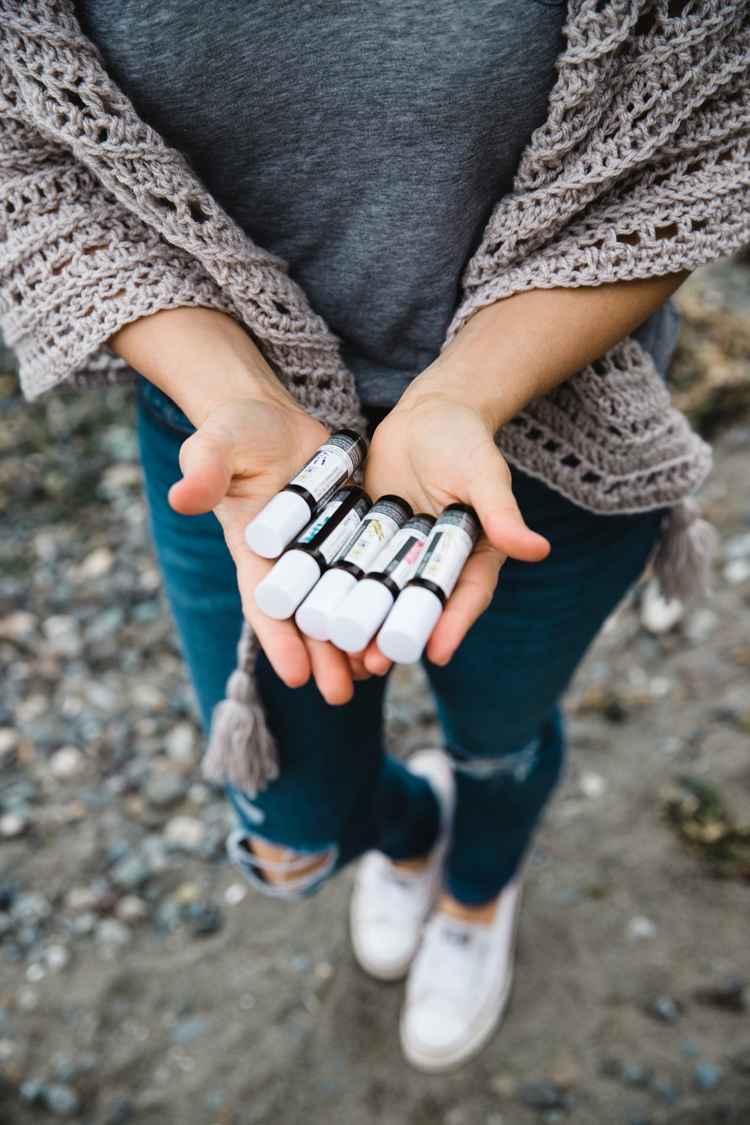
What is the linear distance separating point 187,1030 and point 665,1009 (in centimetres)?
110

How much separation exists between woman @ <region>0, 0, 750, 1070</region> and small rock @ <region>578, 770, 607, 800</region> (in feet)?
3.81

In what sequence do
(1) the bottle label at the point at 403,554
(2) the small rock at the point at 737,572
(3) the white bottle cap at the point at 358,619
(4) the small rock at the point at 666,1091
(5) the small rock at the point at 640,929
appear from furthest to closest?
(2) the small rock at the point at 737,572 → (5) the small rock at the point at 640,929 → (4) the small rock at the point at 666,1091 → (1) the bottle label at the point at 403,554 → (3) the white bottle cap at the point at 358,619

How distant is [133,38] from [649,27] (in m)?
0.59

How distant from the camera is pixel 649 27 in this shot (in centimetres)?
91

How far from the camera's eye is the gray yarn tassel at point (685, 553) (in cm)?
135

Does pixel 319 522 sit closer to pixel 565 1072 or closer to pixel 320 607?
pixel 320 607

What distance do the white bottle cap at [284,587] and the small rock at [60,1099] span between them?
57.2 inches

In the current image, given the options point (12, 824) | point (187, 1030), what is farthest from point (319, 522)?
point (12, 824)

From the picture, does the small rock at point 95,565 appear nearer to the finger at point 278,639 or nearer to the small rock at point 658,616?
the small rock at point 658,616

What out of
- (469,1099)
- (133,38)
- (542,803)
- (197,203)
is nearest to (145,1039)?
(469,1099)

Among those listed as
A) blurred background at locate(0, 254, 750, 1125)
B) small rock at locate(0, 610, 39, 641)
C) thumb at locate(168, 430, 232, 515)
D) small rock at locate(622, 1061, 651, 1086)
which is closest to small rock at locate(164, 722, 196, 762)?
blurred background at locate(0, 254, 750, 1125)

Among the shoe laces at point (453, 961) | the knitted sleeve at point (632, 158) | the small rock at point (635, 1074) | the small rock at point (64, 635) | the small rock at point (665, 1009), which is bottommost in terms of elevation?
the small rock at point (665, 1009)

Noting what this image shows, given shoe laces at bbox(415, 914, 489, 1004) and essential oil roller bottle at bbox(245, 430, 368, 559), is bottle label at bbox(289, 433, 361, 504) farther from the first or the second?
shoe laces at bbox(415, 914, 489, 1004)

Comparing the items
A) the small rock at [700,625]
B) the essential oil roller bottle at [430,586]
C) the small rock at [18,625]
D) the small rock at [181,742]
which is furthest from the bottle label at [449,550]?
the small rock at [18,625]
